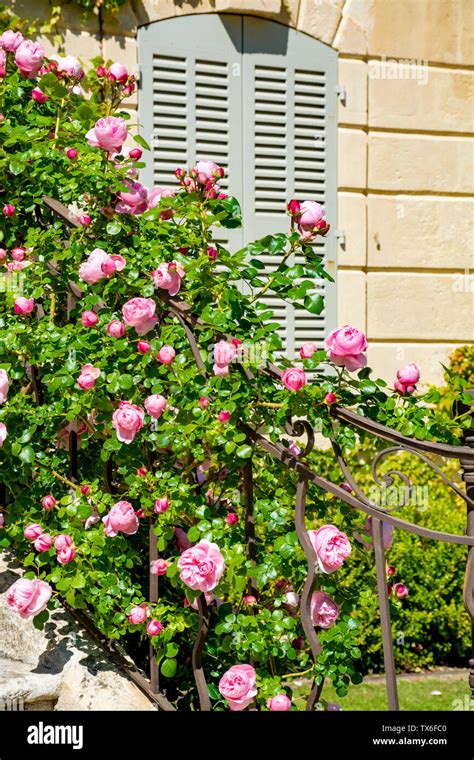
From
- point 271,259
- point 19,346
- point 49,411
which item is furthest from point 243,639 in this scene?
point 271,259

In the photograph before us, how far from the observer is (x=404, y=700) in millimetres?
5469

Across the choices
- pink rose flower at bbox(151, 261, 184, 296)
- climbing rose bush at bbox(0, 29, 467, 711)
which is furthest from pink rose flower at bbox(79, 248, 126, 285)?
pink rose flower at bbox(151, 261, 184, 296)

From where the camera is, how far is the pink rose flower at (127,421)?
8.66 ft

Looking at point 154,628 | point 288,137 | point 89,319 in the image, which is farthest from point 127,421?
point 288,137

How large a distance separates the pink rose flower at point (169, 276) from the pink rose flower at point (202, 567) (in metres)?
0.69

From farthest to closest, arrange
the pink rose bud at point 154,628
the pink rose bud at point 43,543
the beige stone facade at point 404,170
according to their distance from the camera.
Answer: the beige stone facade at point 404,170 → the pink rose bud at point 43,543 → the pink rose bud at point 154,628

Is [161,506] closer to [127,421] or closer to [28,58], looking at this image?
[127,421]

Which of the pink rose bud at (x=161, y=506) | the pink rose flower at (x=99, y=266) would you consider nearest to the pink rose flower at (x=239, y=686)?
the pink rose bud at (x=161, y=506)

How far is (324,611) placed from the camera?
8.38 feet

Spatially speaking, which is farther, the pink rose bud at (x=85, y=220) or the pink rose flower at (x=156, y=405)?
the pink rose bud at (x=85, y=220)

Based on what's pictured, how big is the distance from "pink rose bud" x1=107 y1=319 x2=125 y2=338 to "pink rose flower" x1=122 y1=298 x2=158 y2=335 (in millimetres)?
35

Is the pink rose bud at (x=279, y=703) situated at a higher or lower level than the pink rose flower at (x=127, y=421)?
lower

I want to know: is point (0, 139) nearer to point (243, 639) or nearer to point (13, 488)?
point (13, 488)

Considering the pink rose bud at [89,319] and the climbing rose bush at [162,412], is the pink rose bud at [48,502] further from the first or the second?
the pink rose bud at [89,319]
